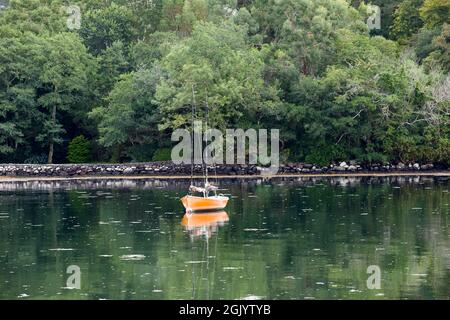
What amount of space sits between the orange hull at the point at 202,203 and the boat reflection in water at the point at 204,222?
25 cm

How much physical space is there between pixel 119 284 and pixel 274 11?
43.6 m

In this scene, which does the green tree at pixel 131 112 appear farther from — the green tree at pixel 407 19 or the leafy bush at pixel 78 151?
the green tree at pixel 407 19

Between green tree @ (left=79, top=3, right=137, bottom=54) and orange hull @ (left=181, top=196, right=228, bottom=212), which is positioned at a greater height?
green tree @ (left=79, top=3, right=137, bottom=54)

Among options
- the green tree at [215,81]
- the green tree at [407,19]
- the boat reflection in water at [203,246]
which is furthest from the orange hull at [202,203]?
the green tree at [407,19]

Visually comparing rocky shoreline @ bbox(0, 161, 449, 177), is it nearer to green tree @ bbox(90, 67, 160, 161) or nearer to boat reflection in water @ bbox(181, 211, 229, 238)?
green tree @ bbox(90, 67, 160, 161)

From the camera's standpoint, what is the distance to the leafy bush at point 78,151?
73750 millimetres

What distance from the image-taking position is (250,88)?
230ft

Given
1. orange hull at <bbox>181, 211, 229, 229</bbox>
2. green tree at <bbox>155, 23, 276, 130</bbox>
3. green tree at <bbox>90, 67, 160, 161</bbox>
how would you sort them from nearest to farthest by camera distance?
1. orange hull at <bbox>181, 211, 229, 229</bbox>
2. green tree at <bbox>155, 23, 276, 130</bbox>
3. green tree at <bbox>90, 67, 160, 161</bbox>

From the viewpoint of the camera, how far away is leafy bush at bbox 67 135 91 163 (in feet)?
242

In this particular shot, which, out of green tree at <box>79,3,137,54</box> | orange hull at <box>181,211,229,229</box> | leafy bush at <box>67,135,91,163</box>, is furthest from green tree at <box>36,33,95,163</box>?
orange hull at <box>181,211,229,229</box>

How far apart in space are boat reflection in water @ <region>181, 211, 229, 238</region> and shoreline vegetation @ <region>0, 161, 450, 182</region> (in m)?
19.1

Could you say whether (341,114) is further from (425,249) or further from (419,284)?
(419,284)

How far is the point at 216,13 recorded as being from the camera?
8081 cm

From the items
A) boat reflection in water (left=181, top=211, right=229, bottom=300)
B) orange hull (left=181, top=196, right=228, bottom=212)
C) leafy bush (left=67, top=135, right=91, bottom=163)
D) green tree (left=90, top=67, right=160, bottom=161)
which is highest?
green tree (left=90, top=67, right=160, bottom=161)
